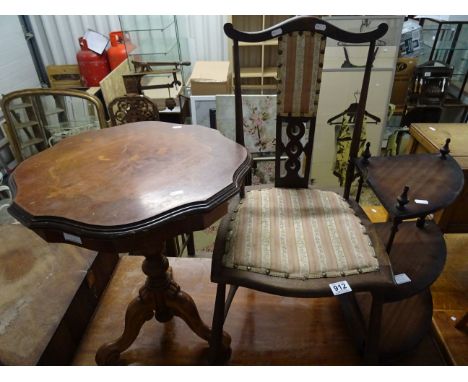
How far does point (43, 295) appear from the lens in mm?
1301

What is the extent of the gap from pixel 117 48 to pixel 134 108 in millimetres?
1693

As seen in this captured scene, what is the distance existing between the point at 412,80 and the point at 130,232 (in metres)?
2.91

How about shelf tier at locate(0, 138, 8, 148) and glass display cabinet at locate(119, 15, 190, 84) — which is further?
glass display cabinet at locate(119, 15, 190, 84)

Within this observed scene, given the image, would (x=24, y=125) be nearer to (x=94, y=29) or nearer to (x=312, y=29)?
(x=94, y=29)

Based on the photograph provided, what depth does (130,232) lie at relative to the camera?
77 cm

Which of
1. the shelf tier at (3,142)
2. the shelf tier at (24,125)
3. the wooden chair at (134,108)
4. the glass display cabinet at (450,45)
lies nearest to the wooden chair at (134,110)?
the wooden chair at (134,108)

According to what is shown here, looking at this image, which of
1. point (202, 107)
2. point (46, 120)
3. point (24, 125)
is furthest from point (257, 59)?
point (24, 125)

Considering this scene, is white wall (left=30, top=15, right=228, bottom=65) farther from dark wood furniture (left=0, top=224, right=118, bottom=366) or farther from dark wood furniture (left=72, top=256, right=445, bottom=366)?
dark wood furniture (left=72, top=256, right=445, bottom=366)

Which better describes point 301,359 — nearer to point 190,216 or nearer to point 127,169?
point 190,216

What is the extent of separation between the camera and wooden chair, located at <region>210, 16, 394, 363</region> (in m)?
0.98

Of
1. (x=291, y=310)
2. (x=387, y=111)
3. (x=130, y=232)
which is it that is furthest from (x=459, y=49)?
(x=130, y=232)

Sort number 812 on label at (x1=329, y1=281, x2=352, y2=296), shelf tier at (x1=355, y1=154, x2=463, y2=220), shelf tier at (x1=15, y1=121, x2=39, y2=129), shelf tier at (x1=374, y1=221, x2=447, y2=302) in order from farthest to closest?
1. shelf tier at (x1=15, y1=121, x2=39, y2=129)
2. shelf tier at (x1=374, y1=221, x2=447, y2=302)
3. shelf tier at (x1=355, y1=154, x2=463, y2=220)
4. number 812 on label at (x1=329, y1=281, x2=352, y2=296)

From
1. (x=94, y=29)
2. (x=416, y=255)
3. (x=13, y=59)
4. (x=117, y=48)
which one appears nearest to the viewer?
(x=416, y=255)

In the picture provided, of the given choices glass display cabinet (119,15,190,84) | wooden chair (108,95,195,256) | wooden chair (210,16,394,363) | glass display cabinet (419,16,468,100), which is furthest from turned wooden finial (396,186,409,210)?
glass display cabinet (119,15,190,84)
